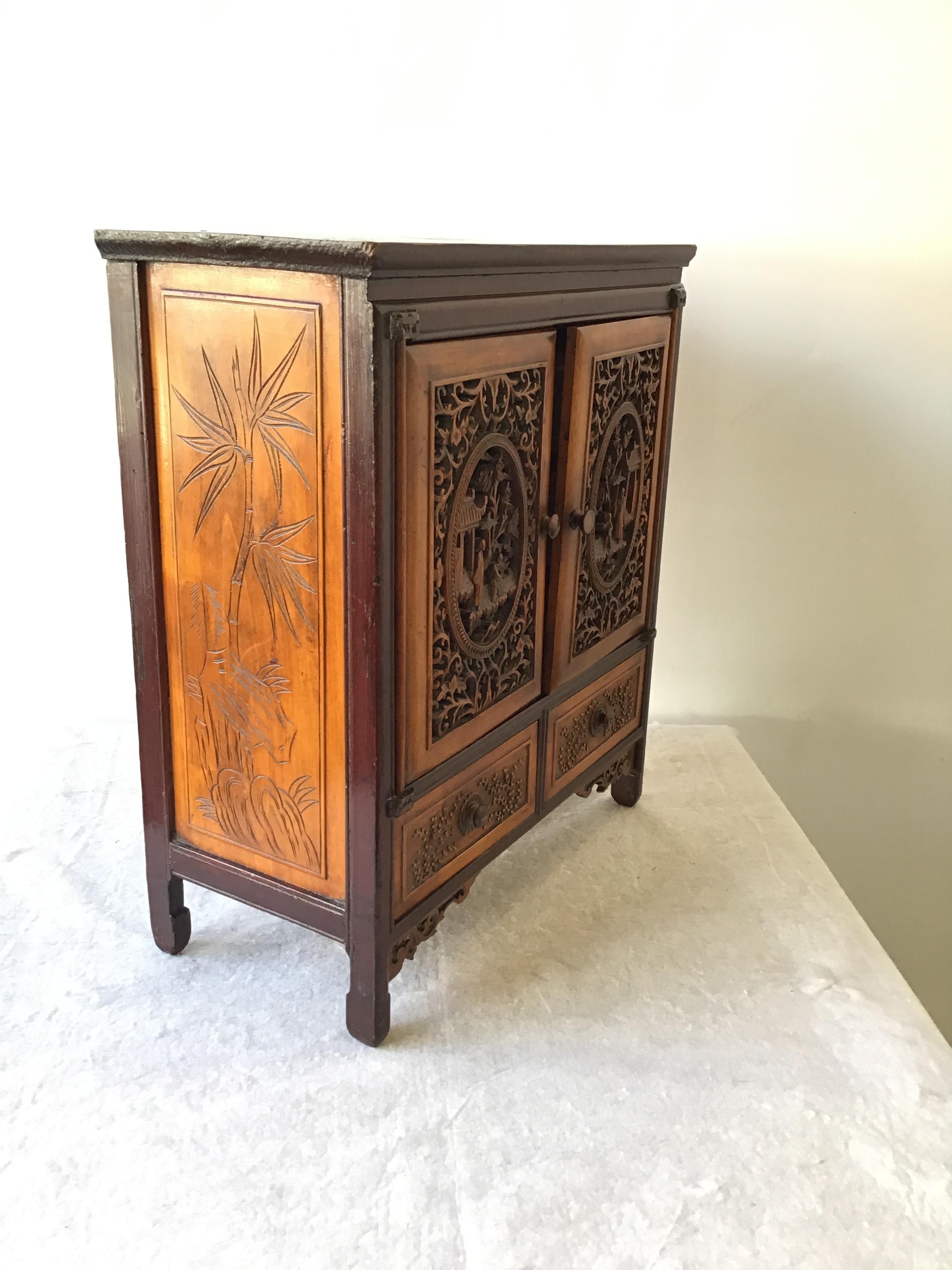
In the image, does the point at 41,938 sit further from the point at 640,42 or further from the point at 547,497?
the point at 640,42

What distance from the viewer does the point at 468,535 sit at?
5.02 feet

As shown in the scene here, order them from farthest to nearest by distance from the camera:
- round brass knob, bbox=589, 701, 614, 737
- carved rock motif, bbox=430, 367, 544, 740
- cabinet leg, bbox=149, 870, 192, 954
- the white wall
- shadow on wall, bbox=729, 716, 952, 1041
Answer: shadow on wall, bbox=729, 716, 952, 1041 < the white wall < round brass knob, bbox=589, 701, 614, 737 < cabinet leg, bbox=149, 870, 192, 954 < carved rock motif, bbox=430, 367, 544, 740

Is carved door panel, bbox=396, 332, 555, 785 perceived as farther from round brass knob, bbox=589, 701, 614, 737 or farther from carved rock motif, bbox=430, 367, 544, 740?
round brass knob, bbox=589, 701, 614, 737

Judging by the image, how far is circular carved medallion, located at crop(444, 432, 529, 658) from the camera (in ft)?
4.89

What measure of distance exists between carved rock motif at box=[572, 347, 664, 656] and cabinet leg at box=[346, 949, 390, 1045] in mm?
663

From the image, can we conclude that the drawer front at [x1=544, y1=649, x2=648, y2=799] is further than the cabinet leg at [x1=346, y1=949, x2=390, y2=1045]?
Yes

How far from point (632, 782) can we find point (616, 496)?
0.66 meters

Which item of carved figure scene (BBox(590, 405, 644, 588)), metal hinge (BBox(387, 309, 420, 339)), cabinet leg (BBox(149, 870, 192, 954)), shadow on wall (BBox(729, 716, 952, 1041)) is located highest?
metal hinge (BBox(387, 309, 420, 339))

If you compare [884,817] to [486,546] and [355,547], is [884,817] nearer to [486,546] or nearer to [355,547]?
[486,546]

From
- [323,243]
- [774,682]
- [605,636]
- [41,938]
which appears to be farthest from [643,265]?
[41,938]

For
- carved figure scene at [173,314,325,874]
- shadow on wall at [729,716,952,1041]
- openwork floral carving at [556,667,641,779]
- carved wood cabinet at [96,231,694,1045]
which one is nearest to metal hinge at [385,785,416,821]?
carved wood cabinet at [96,231,694,1045]

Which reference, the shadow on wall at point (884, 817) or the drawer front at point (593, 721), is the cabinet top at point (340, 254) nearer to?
the drawer front at point (593, 721)

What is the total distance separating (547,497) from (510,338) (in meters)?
0.29

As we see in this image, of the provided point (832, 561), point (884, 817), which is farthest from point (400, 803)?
point (884, 817)
